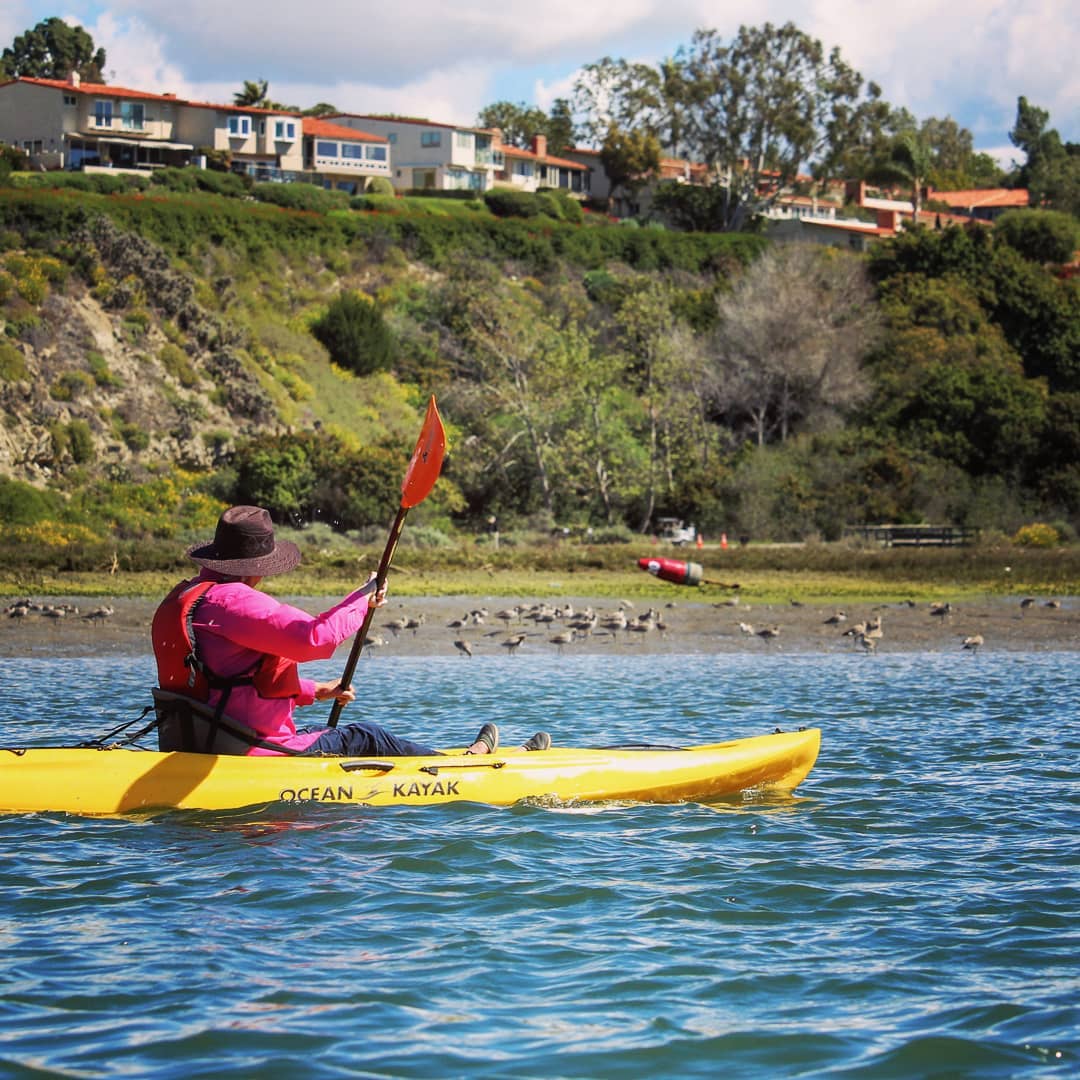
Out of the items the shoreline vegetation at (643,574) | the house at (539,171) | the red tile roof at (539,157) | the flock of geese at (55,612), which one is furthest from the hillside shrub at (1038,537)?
the red tile roof at (539,157)

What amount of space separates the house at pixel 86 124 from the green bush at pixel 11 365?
23.6 meters

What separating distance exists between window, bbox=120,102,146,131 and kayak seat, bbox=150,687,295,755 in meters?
53.6

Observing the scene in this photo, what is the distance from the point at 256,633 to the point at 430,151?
209 feet

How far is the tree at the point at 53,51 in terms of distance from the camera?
82875 millimetres

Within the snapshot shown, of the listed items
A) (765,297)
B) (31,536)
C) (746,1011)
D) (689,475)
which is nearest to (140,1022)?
(746,1011)

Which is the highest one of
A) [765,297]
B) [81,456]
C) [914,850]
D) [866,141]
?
[866,141]

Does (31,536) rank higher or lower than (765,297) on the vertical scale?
lower

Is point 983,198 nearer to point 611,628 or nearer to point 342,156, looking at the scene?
point 342,156

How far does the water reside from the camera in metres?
4.88

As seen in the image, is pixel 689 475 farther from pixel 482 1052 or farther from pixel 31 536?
pixel 482 1052

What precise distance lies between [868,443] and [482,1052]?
34.8 m

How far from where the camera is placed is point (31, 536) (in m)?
26.5

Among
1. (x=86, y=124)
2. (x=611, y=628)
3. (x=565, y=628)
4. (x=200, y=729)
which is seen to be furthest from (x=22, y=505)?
(x=86, y=124)

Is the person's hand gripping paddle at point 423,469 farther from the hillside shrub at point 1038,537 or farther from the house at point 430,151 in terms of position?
the house at point 430,151
